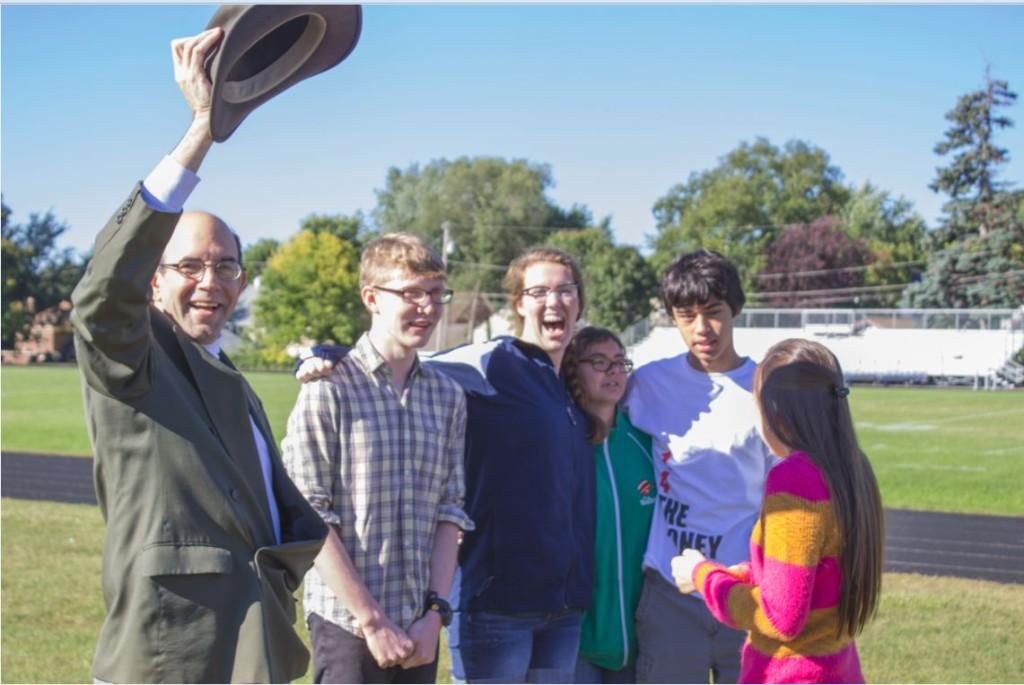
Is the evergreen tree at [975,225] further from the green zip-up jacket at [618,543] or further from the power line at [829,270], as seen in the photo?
the green zip-up jacket at [618,543]

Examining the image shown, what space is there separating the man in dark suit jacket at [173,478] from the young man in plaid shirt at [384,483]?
2.47 ft

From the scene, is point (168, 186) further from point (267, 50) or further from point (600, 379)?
point (600, 379)

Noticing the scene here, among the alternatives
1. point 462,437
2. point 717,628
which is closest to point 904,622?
Answer: point 717,628

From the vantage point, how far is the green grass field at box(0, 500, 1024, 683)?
639cm

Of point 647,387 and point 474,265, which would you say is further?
point 474,265

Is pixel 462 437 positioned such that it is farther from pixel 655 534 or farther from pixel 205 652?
pixel 205 652

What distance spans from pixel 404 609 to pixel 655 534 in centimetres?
106

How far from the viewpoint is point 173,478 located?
253 centimetres

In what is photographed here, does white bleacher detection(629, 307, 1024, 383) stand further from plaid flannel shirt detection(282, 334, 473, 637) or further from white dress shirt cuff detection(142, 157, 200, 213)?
white dress shirt cuff detection(142, 157, 200, 213)

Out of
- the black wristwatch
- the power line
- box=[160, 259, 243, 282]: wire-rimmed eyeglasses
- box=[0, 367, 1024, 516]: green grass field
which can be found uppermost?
the power line

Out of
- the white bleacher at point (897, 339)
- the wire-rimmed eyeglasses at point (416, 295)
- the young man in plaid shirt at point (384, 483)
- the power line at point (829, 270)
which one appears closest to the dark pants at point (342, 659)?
the young man in plaid shirt at point (384, 483)

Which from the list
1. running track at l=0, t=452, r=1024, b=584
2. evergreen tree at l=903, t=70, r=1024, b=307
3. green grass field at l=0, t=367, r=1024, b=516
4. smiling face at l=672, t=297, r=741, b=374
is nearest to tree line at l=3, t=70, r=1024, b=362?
evergreen tree at l=903, t=70, r=1024, b=307

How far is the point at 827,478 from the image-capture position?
3082 mm

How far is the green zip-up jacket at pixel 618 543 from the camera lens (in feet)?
13.6
